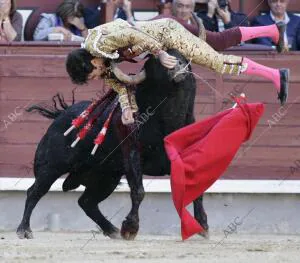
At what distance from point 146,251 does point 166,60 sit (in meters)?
1.14

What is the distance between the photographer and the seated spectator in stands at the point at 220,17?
10.9 m

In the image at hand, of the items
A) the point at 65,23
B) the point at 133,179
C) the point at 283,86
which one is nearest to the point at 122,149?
the point at 133,179

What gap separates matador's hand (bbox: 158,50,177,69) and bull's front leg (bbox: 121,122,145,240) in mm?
586

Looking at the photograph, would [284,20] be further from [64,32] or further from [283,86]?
[283,86]

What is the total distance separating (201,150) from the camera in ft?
27.9

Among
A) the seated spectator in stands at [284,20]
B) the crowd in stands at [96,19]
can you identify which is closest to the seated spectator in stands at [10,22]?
the crowd in stands at [96,19]

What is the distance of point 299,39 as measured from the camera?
1112 cm

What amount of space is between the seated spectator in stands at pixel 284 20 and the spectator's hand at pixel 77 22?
136 cm

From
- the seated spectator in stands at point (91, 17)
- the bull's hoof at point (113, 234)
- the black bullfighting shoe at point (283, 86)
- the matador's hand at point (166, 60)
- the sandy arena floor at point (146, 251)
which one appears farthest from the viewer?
the seated spectator in stands at point (91, 17)

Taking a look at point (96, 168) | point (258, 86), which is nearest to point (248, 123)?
point (96, 168)

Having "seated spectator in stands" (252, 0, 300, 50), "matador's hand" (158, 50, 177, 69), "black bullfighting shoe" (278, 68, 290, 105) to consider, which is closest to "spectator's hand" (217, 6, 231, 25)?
"seated spectator in stands" (252, 0, 300, 50)

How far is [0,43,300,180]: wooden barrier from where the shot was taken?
10875 millimetres

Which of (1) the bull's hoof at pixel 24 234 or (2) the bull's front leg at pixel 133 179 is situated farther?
(1) the bull's hoof at pixel 24 234

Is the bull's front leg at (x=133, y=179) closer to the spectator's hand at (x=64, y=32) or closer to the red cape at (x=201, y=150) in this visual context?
the red cape at (x=201, y=150)
